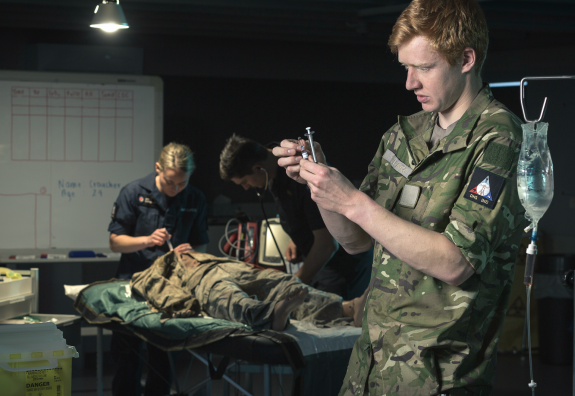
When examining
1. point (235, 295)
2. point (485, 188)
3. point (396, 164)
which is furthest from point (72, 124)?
point (485, 188)

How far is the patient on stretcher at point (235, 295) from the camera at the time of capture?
2.20 metres

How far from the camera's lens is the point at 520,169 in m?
0.95

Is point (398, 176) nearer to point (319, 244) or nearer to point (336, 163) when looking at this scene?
point (319, 244)

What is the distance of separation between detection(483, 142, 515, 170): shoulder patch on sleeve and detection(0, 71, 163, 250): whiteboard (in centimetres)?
346

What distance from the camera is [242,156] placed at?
2.78 meters

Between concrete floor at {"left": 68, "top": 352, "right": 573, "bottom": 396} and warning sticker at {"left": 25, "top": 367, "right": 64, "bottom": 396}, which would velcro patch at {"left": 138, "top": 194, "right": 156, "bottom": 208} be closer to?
concrete floor at {"left": 68, "top": 352, "right": 573, "bottom": 396}

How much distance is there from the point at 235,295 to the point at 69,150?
2.29m

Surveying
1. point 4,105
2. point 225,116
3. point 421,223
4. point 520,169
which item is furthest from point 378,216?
point 225,116

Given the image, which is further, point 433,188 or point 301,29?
point 301,29

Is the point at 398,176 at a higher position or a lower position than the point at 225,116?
lower

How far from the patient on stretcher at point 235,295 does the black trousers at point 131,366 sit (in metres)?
0.42

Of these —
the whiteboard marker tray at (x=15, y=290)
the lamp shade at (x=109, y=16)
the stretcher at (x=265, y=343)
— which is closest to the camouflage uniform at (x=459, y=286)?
the stretcher at (x=265, y=343)

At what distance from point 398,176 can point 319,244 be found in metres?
1.29

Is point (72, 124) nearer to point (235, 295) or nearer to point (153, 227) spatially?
point (153, 227)
